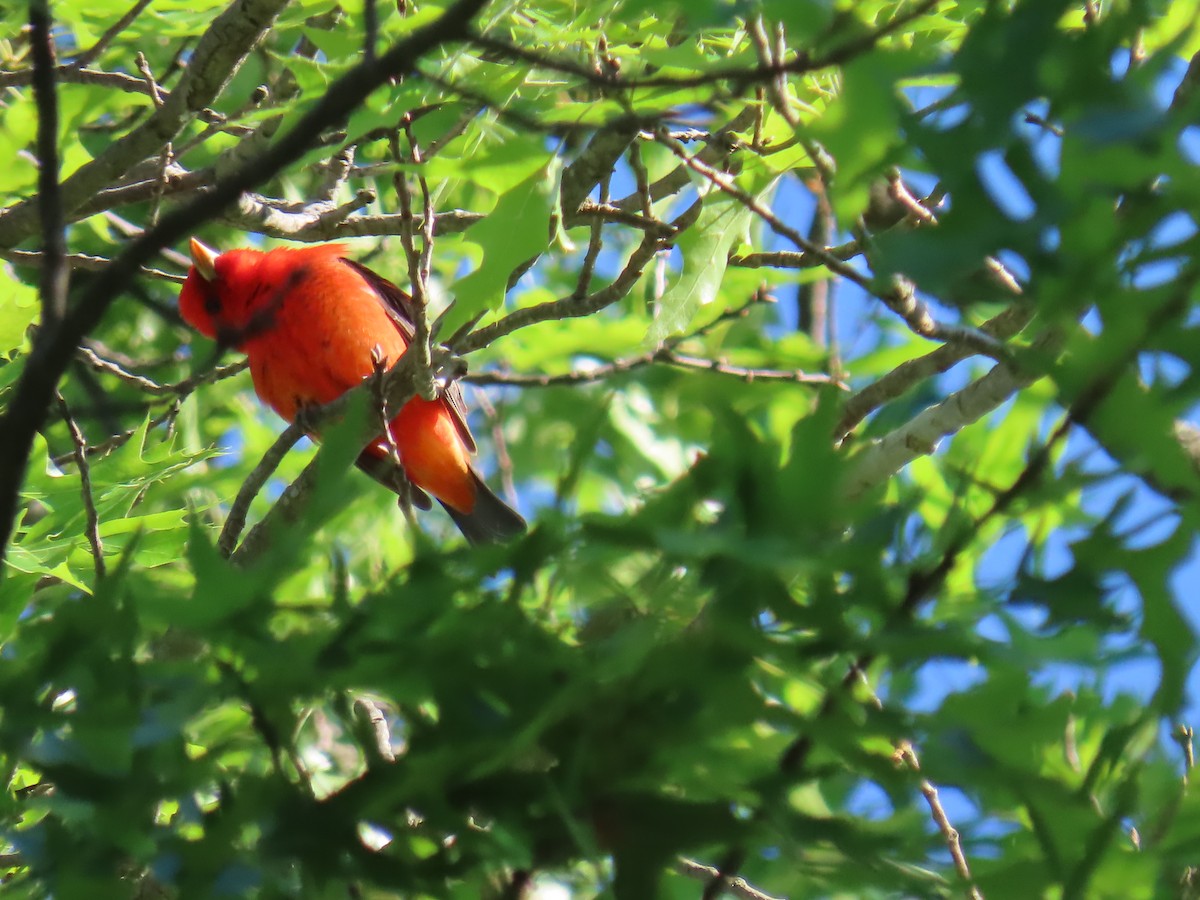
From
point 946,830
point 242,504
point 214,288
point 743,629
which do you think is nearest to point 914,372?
point 946,830

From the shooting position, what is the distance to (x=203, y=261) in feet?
18.7

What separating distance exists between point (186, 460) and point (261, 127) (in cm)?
95

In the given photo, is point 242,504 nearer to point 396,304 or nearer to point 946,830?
point 396,304

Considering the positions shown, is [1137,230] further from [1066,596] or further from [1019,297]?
[1066,596]

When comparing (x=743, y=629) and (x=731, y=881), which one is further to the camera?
(x=731, y=881)

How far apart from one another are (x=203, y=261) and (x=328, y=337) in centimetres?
65

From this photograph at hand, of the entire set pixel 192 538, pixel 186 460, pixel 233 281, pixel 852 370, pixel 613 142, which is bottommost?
pixel 192 538

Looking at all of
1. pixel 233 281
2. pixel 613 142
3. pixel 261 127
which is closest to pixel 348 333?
pixel 233 281

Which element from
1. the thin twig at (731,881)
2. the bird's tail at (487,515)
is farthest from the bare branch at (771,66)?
the bird's tail at (487,515)

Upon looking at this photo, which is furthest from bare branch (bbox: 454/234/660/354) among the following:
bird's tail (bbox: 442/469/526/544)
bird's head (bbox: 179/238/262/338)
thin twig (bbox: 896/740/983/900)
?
bird's tail (bbox: 442/469/526/544)

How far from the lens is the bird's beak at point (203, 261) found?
5645mm

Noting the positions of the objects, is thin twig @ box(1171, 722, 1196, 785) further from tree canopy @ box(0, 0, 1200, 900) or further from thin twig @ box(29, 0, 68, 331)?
thin twig @ box(29, 0, 68, 331)

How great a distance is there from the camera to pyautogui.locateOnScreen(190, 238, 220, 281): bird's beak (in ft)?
18.5

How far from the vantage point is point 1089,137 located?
50.2 inches
